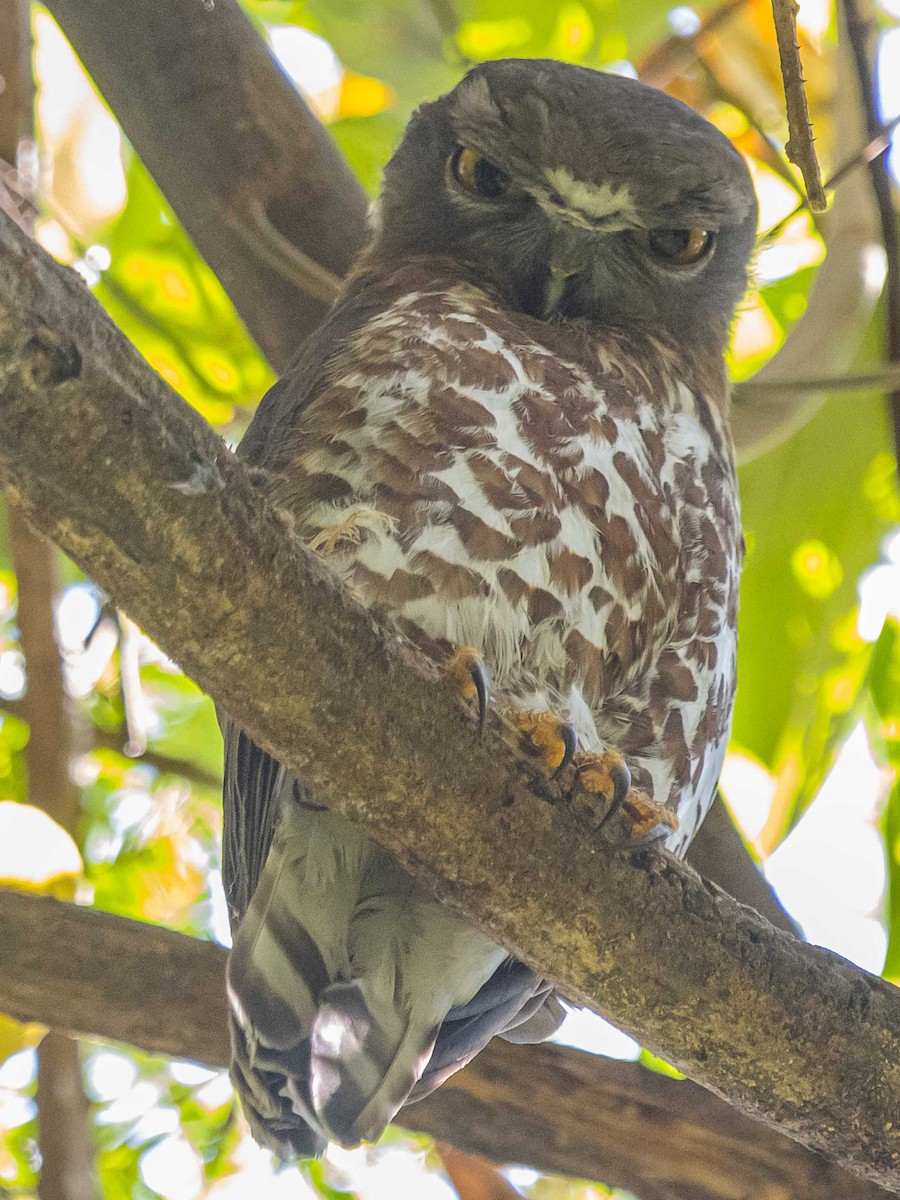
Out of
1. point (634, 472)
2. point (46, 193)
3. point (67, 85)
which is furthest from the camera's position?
point (67, 85)

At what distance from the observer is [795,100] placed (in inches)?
74.2

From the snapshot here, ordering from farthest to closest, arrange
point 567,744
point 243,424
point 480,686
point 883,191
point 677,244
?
point 243,424 → point 883,191 → point 677,244 → point 567,744 → point 480,686

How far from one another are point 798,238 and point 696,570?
1789mm

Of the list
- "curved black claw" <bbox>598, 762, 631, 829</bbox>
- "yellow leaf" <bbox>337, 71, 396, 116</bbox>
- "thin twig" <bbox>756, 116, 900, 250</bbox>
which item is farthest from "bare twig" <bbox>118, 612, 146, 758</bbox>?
"yellow leaf" <bbox>337, 71, 396, 116</bbox>

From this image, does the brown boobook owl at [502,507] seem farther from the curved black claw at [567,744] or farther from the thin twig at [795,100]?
the thin twig at [795,100]

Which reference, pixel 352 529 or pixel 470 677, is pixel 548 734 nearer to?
pixel 470 677

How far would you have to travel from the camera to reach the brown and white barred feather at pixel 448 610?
2.54m

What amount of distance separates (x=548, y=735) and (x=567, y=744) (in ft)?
0.11

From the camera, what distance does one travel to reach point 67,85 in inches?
163

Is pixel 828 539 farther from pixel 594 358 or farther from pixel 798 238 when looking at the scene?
pixel 798 238

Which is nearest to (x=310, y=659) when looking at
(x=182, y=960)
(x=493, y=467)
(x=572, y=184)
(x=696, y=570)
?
(x=493, y=467)

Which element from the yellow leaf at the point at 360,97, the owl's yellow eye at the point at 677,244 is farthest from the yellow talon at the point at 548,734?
the yellow leaf at the point at 360,97

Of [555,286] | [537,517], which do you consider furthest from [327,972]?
[555,286]

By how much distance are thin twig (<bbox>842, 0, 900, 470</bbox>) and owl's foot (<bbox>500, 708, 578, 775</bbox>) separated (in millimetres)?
1507
